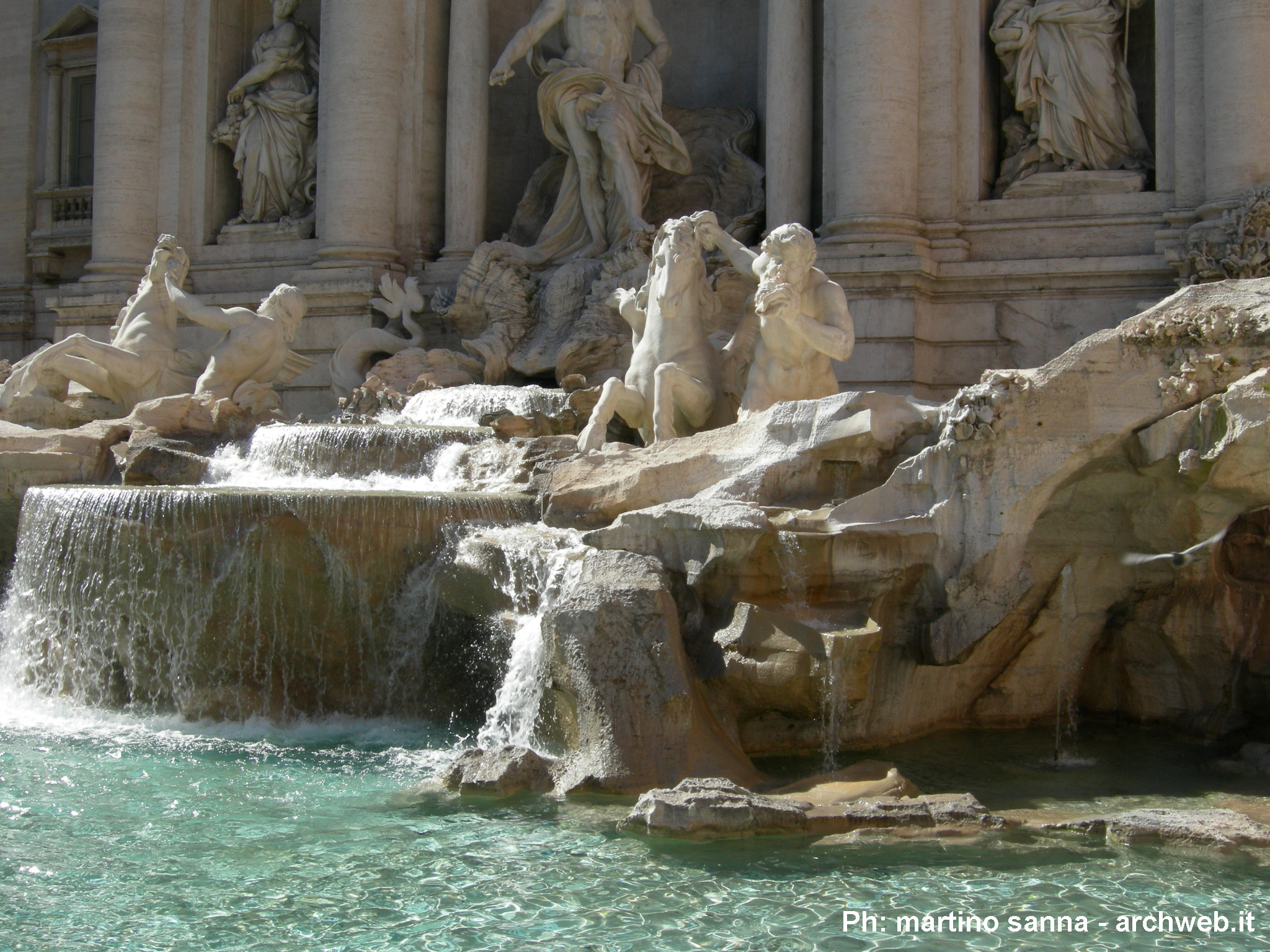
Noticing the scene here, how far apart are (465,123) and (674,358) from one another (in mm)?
6245

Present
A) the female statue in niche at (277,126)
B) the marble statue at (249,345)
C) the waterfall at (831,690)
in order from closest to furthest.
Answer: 1. the waterfall at (831,690)
2. the marble statue at (249,345)
3. the female statue in niche at (277,126)

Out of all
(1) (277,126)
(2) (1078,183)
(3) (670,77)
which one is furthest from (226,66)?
(2) (1078,183)

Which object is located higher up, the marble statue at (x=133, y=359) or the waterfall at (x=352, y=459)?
the marble statue at (x=133, y=359)

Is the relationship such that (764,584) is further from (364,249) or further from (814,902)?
(364,249)

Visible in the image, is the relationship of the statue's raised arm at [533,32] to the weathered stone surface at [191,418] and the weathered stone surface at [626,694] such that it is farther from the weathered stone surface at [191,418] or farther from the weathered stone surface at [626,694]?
the weathered stone surface at [626,694]

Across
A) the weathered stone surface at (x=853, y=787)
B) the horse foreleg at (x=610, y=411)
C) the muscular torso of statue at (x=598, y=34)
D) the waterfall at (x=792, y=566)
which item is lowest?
the weathered stone surface at (x=853, y=787)

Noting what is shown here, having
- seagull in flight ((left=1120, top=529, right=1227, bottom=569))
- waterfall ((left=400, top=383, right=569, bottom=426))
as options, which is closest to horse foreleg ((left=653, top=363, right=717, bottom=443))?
waterfall ((left=400, top=383, right=569, bottom=426))

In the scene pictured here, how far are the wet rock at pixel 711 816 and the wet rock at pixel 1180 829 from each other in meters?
1.10

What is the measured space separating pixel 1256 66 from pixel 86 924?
1055 centimetres

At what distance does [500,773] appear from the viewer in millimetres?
6293

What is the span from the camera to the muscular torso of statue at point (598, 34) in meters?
13.4

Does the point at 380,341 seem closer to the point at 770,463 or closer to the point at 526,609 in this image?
the point at 526,609

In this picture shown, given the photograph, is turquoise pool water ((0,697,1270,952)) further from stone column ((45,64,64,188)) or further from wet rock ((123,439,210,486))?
stone column ((45,64,64,188))

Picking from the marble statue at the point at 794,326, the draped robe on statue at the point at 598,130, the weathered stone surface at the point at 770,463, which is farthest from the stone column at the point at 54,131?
the weathered stone surface at the point at 770,463
